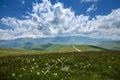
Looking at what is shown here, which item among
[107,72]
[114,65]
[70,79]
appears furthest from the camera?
[114,65]

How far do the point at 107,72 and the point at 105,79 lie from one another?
309 cm

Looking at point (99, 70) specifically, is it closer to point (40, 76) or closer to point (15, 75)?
point (40, 76)

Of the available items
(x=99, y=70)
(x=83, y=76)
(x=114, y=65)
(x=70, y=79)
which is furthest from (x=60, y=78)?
(x=114, y=65)

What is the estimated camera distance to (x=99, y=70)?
65.9 feet

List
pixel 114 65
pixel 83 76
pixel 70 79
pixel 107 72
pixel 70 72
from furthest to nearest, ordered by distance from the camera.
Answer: pixel 114 65
pixel 107 72
pixel 70 72
pixel 83 76
pixel 70 79

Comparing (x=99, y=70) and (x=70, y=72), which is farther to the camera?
(x=99, y=70)

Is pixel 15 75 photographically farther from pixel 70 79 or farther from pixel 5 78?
pixel 70 79

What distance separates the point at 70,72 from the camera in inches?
717

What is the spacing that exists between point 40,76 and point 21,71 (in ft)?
9.58

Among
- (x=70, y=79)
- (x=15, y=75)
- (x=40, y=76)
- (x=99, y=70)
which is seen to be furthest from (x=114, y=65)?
(x=15, y=75)

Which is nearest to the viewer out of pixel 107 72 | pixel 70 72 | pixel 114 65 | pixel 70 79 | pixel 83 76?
pixel 70 79

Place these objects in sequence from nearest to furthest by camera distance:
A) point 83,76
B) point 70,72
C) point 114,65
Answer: point 83,76
point 70,72
point 114,65

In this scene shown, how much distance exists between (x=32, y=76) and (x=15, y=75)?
179 cm

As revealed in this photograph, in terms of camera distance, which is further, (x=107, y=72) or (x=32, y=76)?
(x=107, y=72)
